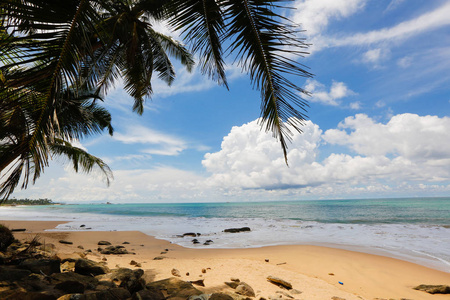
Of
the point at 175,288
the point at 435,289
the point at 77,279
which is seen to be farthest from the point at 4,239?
the point at 435,289

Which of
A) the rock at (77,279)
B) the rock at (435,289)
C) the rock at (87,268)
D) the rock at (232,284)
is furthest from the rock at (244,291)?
the rock at (435,289)

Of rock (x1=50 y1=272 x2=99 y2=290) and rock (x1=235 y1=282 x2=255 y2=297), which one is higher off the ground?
rock (x1=50 y1=272 x2=99 y2=290)

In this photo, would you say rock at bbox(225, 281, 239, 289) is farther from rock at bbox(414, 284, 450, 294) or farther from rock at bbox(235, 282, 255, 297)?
rock at bbox(414, 284, 450, 294)

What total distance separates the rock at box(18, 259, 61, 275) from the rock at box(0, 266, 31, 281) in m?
0.30

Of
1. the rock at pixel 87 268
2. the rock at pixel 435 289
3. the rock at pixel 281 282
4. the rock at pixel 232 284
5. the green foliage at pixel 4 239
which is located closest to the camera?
the rock at pixel 87 268

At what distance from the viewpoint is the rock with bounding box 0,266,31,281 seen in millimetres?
3172

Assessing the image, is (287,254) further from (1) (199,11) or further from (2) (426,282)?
(1) (199,11)

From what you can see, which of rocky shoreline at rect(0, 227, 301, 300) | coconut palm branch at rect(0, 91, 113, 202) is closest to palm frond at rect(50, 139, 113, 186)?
coconut palm branch at rect(0, 91, 113, 202)

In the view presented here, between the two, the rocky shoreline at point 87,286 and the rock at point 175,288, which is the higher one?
the rocky shoreline at point 87,286

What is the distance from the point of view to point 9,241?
19.7 feet

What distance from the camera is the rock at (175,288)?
11.0ft

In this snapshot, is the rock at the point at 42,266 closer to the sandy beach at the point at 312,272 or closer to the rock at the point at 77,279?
the rock at the point at 77,279

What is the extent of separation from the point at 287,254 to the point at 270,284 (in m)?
3.77

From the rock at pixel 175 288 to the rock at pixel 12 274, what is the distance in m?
1.72
